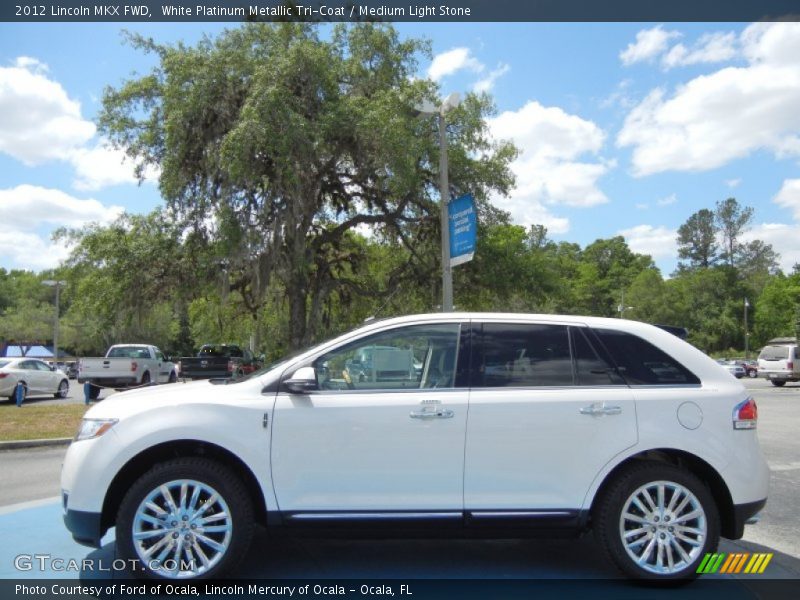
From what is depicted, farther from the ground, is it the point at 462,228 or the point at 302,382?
the point at 462,228

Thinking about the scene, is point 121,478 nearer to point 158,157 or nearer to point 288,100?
point 288,100

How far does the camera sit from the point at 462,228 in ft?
35.8

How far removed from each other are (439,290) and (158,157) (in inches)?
392

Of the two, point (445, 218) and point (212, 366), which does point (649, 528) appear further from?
point (212, 366)

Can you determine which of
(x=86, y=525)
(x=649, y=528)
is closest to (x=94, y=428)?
(x=86, y=525)

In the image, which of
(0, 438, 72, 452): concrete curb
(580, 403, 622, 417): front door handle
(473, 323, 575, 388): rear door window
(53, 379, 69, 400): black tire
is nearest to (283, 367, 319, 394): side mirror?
(473, 323, 575, 388): rear door window

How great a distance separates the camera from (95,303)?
20641mm

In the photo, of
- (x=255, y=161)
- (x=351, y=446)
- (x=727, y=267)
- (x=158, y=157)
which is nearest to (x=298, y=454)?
(x=351, y=446)

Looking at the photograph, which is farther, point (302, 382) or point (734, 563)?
point (734, 563)

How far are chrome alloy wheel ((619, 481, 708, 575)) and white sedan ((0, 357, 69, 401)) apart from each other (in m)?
17.3

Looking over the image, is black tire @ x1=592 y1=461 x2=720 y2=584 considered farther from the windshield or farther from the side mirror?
the windshield

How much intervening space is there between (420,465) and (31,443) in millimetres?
9183

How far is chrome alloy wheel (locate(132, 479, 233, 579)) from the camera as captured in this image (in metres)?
4.09

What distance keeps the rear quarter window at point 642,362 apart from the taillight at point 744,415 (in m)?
0.30
